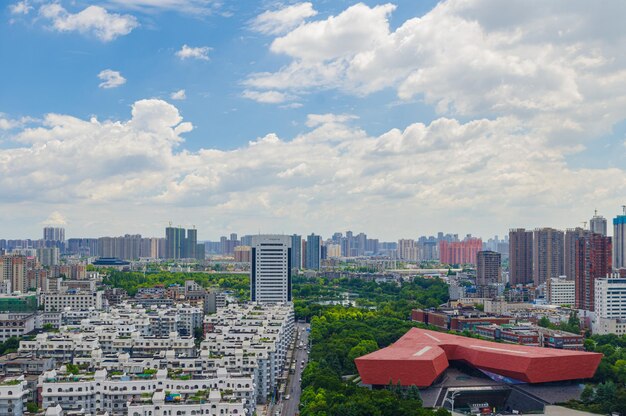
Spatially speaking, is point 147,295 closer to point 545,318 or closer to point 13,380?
point 545,318

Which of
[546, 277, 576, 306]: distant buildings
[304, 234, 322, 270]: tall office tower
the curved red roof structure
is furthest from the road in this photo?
[304, 234, 322, 270]: tall office tower

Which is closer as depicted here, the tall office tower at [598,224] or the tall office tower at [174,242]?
the tall office tower at [598,224]

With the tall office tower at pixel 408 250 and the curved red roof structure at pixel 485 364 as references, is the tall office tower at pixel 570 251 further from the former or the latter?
the tall office tower at pixel 408 250

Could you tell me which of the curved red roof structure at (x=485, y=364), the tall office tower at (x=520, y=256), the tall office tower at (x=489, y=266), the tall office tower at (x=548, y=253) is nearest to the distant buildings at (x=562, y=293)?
the tall office tower at (x=489, y=266)

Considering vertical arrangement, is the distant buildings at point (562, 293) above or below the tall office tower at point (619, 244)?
below

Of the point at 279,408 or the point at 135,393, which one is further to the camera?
the point at 279,408

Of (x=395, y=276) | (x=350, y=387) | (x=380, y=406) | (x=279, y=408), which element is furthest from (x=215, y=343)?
(x=395, y=276)
